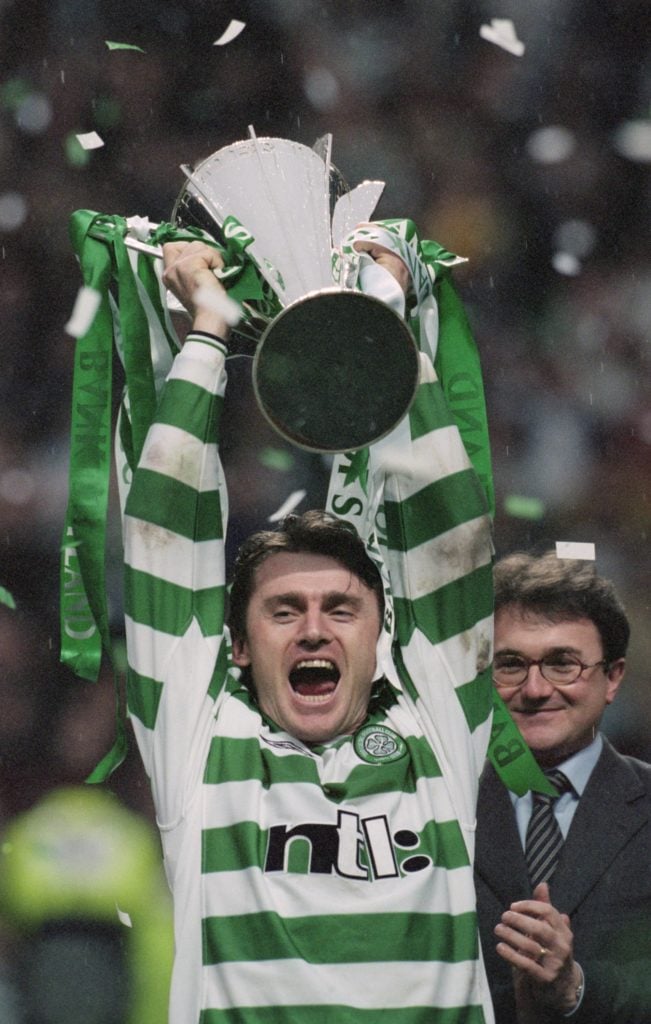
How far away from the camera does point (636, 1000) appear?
2.46 meters

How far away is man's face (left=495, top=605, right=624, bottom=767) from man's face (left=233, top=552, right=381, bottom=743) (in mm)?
441

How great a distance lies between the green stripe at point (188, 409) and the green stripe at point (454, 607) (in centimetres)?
40

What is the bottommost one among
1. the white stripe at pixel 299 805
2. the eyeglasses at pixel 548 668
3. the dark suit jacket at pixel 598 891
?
the dark suit jacket at pixel 598 891

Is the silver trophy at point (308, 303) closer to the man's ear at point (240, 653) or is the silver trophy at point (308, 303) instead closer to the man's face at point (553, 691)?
the man's ear at point (240, 653)

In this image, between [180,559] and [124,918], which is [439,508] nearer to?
[180,559]

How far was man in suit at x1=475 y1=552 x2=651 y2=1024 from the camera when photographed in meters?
2.41

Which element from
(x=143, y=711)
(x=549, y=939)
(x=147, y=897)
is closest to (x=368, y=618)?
(x=143, y=711)

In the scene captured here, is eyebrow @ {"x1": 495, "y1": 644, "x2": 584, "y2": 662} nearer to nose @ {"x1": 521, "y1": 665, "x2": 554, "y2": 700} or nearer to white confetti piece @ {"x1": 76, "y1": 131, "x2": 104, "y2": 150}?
nose @ {"x1": 521, "y1": 665, "x2": 554, "y2": 700}

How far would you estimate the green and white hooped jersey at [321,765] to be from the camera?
6.41ft

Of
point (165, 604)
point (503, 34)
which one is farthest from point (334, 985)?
point (503, 34)

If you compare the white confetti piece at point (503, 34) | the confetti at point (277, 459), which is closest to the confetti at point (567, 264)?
the white confetti piece at point (503, 34)

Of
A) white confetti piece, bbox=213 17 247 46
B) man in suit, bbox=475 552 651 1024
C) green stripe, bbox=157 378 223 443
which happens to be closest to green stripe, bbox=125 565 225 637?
green stripe, bbox=157 378 223 443

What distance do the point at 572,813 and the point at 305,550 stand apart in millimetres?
687

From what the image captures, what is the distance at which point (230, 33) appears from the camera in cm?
380
